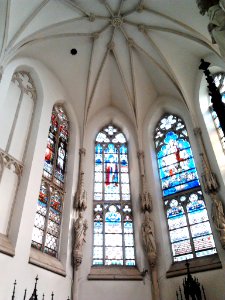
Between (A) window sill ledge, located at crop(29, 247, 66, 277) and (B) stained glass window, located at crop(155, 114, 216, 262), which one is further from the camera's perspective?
(B) stained glass window, located at crop(155, 114, 216, 262)

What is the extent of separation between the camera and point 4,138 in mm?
9703

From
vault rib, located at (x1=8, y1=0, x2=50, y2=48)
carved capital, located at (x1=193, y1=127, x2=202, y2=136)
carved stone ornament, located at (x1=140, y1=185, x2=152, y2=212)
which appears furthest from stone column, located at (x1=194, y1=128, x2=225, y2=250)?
vault rib, located at (x1=8, y1=0, x2=50, y2=48)

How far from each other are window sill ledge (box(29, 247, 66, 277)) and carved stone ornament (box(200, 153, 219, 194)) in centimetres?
533

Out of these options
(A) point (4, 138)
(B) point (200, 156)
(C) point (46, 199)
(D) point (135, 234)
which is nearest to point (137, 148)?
(B) point (200, 156)

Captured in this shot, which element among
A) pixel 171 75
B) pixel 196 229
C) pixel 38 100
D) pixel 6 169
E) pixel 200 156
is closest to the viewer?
pixel 6 169

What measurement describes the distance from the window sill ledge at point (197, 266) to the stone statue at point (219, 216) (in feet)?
2.15

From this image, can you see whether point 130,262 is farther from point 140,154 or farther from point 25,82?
point 25,82

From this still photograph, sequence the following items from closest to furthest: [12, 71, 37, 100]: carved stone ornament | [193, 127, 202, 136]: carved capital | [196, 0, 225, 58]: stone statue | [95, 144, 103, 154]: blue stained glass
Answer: [196, 0, 225, 58]: stone statue
[12, 71, 37, 100]: carved stone ornament
[193, 127, 202, 136]: carved capital
[95, 144, 103, 154]: blue stained glass

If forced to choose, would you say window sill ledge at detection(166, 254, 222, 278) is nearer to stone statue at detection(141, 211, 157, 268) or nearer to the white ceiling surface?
stone statue at detection(141, 211, 157, 268)

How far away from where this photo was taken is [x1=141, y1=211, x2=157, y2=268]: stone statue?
9.80 m

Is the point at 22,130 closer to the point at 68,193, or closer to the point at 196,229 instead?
the point at 68,193

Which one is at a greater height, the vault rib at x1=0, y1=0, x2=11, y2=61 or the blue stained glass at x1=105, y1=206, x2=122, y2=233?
the vault rib at x1=0, y1=0, x2=11, y2=61

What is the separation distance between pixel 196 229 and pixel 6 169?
21.3ft

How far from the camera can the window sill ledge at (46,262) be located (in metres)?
8.55
